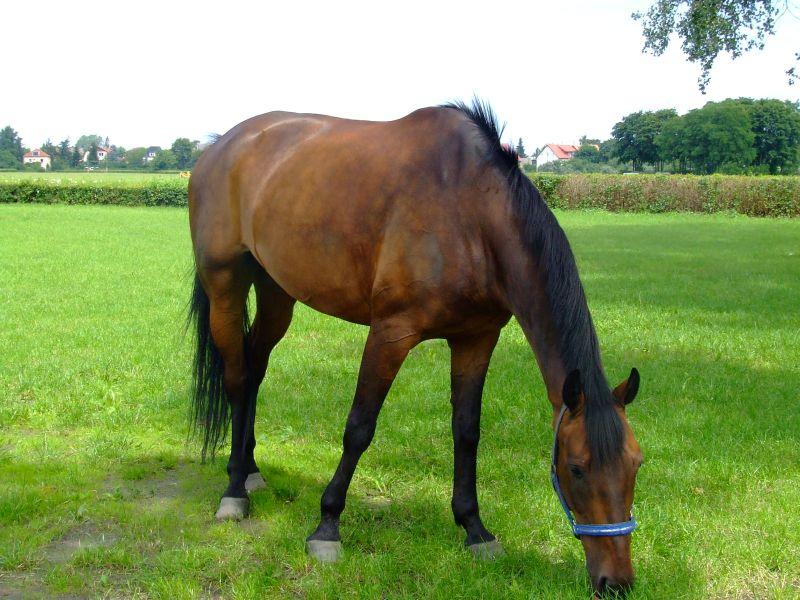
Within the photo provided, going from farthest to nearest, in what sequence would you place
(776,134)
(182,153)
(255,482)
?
(776,134)
(182,153)
(255,482)

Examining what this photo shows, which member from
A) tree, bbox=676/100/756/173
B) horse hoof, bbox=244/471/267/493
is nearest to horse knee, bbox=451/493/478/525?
horse hoof, bbox=244/471/267/493

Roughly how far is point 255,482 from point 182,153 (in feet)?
214

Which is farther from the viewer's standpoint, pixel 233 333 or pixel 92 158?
pixel 92 158

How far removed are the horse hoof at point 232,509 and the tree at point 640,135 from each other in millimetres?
83057

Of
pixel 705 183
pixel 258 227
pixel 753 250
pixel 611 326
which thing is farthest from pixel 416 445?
pixel 705 183

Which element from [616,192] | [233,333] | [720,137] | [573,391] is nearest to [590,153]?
[720,137]

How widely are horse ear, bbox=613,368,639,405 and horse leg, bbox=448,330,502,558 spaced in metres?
0.86

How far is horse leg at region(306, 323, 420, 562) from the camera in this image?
3.33 m

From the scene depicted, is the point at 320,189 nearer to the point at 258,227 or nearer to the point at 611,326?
the point at 258,227

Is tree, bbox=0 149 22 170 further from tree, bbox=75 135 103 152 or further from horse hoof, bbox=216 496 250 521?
horse hoof, bbox=216 496 250 521

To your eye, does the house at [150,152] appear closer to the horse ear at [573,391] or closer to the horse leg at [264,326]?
the horse leg at [264,326]

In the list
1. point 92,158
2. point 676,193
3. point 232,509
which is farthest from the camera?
point 92,158

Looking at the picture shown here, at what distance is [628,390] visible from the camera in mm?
2736

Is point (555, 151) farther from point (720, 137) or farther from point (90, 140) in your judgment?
point (90, 140)
